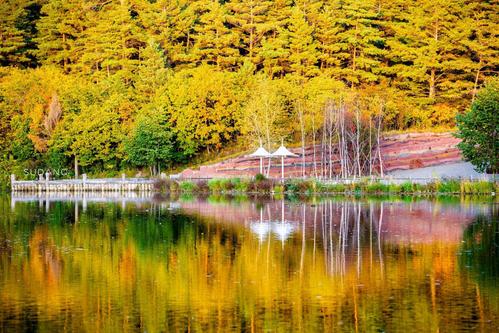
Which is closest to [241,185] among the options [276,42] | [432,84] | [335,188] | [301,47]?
[335,188]

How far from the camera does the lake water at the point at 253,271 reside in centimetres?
1830

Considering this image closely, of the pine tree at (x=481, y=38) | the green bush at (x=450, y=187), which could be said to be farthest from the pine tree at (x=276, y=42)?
the green bush at (x=450, y=187)

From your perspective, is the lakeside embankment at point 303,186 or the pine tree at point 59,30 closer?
the lakeside embankment at point 303,186

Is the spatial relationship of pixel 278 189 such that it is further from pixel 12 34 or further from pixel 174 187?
pixel 12 34

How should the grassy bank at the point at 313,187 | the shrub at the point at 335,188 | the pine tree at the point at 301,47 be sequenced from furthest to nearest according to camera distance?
the pine tree at the point at 301,47
the shrub at the point at 335,188
the grassy bank at the point at 313,187

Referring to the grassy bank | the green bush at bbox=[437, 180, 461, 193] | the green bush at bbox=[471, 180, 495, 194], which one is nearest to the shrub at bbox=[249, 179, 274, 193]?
the grassy bank

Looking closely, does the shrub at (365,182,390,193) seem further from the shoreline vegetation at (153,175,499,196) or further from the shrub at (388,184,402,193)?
the shrub at (388,184,402,193)

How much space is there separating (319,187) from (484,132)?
33.6ft

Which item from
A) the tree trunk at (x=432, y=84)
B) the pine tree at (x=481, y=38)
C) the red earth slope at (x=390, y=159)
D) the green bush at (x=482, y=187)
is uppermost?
the pine tree at (x=481, y=38)

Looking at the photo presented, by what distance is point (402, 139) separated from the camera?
6594 centimetres

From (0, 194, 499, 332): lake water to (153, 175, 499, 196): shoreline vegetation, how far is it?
1086 centimetres

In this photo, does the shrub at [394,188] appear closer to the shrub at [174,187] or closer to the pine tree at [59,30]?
the shrub at [174,187]

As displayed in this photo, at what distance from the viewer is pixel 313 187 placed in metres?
55.5

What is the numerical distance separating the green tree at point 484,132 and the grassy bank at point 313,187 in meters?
1.71
